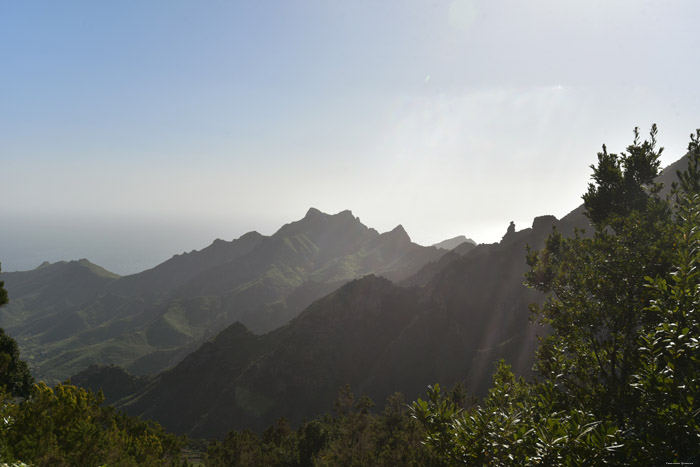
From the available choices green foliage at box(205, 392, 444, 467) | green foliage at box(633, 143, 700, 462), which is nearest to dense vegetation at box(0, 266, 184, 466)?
green foliage at box(205, 392, 444, 467)

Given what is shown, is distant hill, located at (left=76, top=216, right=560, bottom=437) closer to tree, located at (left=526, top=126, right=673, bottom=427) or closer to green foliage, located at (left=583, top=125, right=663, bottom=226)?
green foliage, located at (left=583, top=125, right=663, bottom=226)

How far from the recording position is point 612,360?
11703 mm

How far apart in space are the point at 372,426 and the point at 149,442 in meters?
41.3

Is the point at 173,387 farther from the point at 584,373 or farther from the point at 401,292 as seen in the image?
the point at 584,373

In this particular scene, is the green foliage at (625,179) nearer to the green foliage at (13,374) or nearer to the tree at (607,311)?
the tree at (607,311)

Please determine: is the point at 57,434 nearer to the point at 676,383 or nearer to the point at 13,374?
the point at 13,374

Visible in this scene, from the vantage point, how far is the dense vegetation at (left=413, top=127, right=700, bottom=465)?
6215mm

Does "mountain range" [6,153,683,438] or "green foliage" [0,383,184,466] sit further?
"mountain range" [6,153,683,438]

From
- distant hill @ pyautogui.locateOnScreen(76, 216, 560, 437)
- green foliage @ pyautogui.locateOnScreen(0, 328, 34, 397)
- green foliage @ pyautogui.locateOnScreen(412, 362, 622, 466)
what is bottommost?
distant hill @ pyautogui.locateOnScreen(76, 216, 560, 437)

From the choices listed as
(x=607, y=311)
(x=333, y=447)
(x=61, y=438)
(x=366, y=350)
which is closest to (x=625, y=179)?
(x=607, y=311)

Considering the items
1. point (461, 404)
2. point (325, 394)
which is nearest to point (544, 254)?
point (461, 404)

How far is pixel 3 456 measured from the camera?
40.0ft

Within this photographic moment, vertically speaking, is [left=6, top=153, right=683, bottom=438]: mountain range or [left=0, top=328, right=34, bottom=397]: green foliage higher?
[left=0, top=328, right=34, bottom=397]: green foliage

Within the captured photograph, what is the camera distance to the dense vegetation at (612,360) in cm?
621
